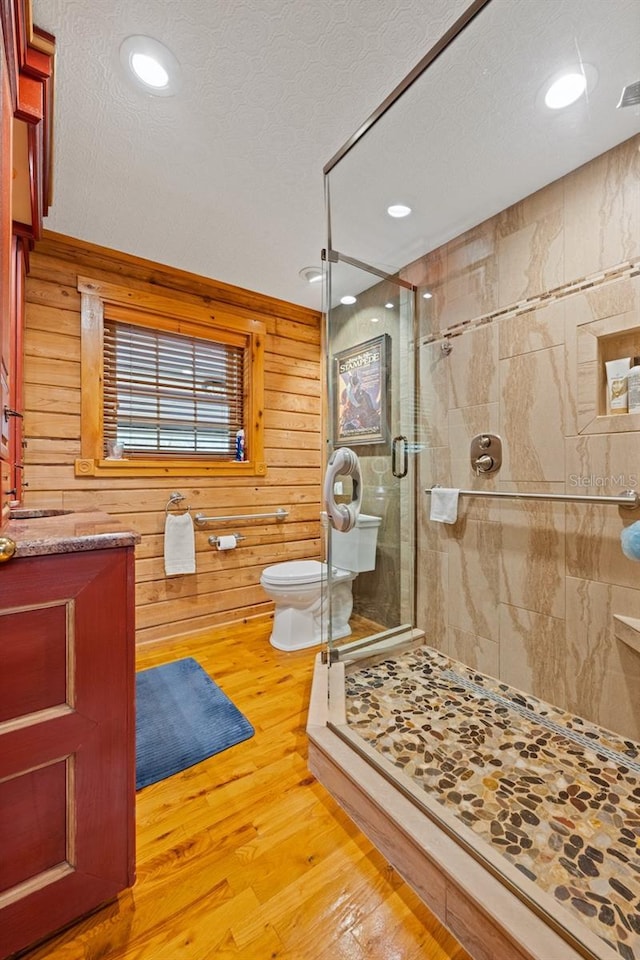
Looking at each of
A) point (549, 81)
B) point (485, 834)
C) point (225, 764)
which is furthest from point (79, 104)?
point (485, 834)

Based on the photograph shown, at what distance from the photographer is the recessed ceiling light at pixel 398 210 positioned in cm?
201

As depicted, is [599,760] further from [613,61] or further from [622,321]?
[613,61]

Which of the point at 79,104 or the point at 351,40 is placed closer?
the point at 351,40

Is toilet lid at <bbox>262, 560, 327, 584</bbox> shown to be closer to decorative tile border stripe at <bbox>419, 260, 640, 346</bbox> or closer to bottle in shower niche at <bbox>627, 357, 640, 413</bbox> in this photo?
decorative tile border stripe at <bbox>419, 260, 640, 346</bbox>

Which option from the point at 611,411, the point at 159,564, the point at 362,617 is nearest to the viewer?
the point at 611,411

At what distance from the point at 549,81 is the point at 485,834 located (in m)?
2.36

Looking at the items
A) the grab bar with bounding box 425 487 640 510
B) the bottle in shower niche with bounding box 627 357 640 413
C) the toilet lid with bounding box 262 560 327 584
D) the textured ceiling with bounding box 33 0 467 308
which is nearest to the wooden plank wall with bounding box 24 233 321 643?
the textured ceiling with bounding box 33 0 467 308

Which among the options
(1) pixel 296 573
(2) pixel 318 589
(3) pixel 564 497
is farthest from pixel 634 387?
(1) pixel 296 573

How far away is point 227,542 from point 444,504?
144 centimetres

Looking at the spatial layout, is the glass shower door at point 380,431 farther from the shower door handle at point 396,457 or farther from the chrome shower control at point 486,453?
the chrome shower control at point 486,453

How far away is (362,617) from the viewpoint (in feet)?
7.55

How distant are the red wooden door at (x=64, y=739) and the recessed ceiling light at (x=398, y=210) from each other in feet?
6.65

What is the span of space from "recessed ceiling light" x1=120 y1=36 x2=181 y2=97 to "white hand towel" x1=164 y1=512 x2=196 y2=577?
2003mm

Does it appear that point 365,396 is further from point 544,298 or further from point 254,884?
point 254,884
